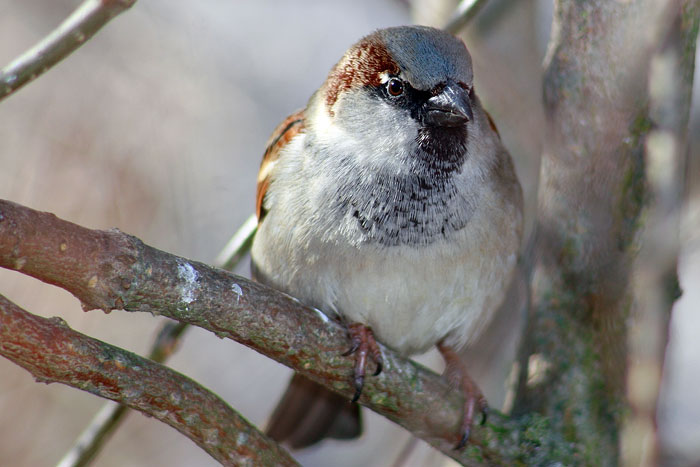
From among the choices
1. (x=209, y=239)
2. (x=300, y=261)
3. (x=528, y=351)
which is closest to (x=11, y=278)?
(x=209, y=239)

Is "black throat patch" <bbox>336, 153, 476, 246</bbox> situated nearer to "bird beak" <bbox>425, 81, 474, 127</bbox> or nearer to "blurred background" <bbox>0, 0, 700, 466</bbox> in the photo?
"bird beak" <bbox>425, 81, 474, 127</bbox>

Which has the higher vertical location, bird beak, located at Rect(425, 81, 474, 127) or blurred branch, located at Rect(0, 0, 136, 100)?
bird beak, located at Rect(425, 81, 474, 127)

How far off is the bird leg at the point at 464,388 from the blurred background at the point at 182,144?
489mm

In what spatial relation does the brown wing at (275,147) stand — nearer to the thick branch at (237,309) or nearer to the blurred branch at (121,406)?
the blurred branch at (121,406)

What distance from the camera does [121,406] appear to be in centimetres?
264

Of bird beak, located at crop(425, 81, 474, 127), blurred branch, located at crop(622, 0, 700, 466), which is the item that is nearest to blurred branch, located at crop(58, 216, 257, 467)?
bird beak, located at crop(425, 81, 474, 127)

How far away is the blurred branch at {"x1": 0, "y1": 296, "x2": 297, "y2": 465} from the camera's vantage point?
1822 millimetres

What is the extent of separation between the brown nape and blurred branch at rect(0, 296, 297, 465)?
38.9 inches

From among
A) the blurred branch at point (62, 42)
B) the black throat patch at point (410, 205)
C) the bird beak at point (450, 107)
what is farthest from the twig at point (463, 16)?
the blurred branch at point (62, 42)

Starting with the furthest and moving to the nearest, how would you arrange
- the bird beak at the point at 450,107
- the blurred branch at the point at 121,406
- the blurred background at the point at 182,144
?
the blurred background at the point at 182,144
the blurred branch at the point at 121,406
the bird beak at the point at 450,107

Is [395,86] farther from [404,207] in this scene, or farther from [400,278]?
A: [400,278]

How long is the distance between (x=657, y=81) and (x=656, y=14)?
0.26 meters

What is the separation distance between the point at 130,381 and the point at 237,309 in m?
0.32

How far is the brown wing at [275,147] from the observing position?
3.07 meters
